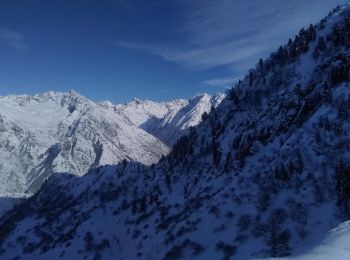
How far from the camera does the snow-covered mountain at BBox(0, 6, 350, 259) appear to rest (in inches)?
3836

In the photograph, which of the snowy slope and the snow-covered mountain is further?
the snow-covered mountain

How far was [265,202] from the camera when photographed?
10500 centimetres

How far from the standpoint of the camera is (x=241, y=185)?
115375 mm

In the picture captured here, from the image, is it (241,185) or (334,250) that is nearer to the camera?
(334,250)

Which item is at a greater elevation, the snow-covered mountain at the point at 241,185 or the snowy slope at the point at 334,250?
the snow-covered mountain at the point at 241,185

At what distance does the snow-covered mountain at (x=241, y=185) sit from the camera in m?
97.4

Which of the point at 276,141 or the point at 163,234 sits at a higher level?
the point at 276,141

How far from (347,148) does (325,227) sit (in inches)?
838

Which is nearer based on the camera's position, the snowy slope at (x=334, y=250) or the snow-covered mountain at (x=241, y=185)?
the snowy slope at (x=334, y=250)

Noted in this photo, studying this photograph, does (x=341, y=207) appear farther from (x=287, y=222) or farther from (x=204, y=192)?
(x=204, y=192)

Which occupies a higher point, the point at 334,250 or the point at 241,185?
the point at 241,185

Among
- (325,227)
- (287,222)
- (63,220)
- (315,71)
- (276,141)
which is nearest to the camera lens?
(325,227)

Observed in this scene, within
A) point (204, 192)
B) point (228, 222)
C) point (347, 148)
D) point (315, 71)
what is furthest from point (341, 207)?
point (315, 71)

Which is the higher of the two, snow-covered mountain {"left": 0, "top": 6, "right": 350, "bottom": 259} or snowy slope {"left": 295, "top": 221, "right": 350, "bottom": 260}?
snow-covered mountain {"left": 0, "top": 6, "right": 350, "bottom": 259}
